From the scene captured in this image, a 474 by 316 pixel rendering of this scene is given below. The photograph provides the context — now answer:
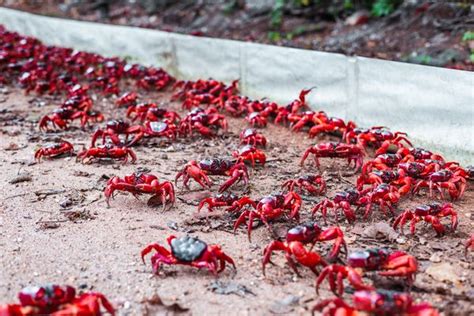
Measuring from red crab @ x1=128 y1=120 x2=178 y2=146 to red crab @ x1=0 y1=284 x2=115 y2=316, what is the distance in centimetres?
344

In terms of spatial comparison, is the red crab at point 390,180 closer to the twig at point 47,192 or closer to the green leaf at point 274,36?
→ the twig at point 47,192

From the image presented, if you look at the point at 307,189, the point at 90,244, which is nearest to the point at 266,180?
the point at 307,189

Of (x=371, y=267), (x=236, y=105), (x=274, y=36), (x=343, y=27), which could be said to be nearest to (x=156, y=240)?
(x=371, y=267)

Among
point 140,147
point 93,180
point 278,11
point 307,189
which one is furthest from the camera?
point 278,11

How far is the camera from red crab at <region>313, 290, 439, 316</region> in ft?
9.59

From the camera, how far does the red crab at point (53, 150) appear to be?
5.95 m

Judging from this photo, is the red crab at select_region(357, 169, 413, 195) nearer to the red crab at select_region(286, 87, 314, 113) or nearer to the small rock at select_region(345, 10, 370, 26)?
the red crab at select_region(286, 87, 314, 113)

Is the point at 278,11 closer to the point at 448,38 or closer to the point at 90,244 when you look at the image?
the point at 448,38

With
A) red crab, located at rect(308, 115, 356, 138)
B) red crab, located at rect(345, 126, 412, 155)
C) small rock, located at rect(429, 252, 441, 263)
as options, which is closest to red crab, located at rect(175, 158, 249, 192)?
red crab, located at rect(345, 126, 412, 155)

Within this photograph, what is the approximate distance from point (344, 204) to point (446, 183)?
105 cm

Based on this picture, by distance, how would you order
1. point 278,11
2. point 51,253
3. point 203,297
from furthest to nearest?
point 278,11 < point 51,253 < point 203,297

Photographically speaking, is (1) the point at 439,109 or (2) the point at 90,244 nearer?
(2) the point at 90,244

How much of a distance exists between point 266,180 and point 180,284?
82.3 inches

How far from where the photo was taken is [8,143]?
263 inches
